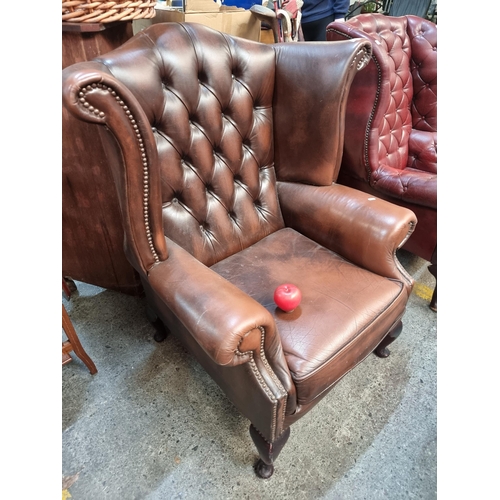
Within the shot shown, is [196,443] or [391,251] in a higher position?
[391,251]

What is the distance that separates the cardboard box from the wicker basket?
1.16 ft

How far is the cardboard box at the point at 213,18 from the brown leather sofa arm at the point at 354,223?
727 millimetres

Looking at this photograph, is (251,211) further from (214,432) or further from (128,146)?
(214,432)

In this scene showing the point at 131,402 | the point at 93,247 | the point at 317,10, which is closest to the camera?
the point at 131,402

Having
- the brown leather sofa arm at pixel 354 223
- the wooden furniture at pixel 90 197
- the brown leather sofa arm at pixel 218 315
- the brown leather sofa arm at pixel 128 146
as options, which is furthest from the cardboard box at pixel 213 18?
the brown leather sofa arm at pixel 218 315

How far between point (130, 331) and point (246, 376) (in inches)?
33.5

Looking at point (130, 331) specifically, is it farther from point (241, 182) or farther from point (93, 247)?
point (241, 182)

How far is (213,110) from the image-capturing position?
1.15 meters

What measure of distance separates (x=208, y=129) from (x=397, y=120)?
107 centimetres

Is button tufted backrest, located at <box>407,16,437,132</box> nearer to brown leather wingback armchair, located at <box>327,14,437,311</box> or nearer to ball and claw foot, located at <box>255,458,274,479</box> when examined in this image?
brown leather wingback armchair, located at <box>327,14,437,311</box>

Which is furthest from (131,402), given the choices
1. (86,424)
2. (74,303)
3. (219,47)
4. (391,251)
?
(219,47)

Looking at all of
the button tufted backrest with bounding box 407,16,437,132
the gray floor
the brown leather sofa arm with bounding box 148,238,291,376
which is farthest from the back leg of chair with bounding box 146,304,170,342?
the button tufted backrest with bounding box 407,16,437,132

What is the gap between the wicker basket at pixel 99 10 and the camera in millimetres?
940

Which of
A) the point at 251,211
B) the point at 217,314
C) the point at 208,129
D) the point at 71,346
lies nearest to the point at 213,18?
the point at 208,129
